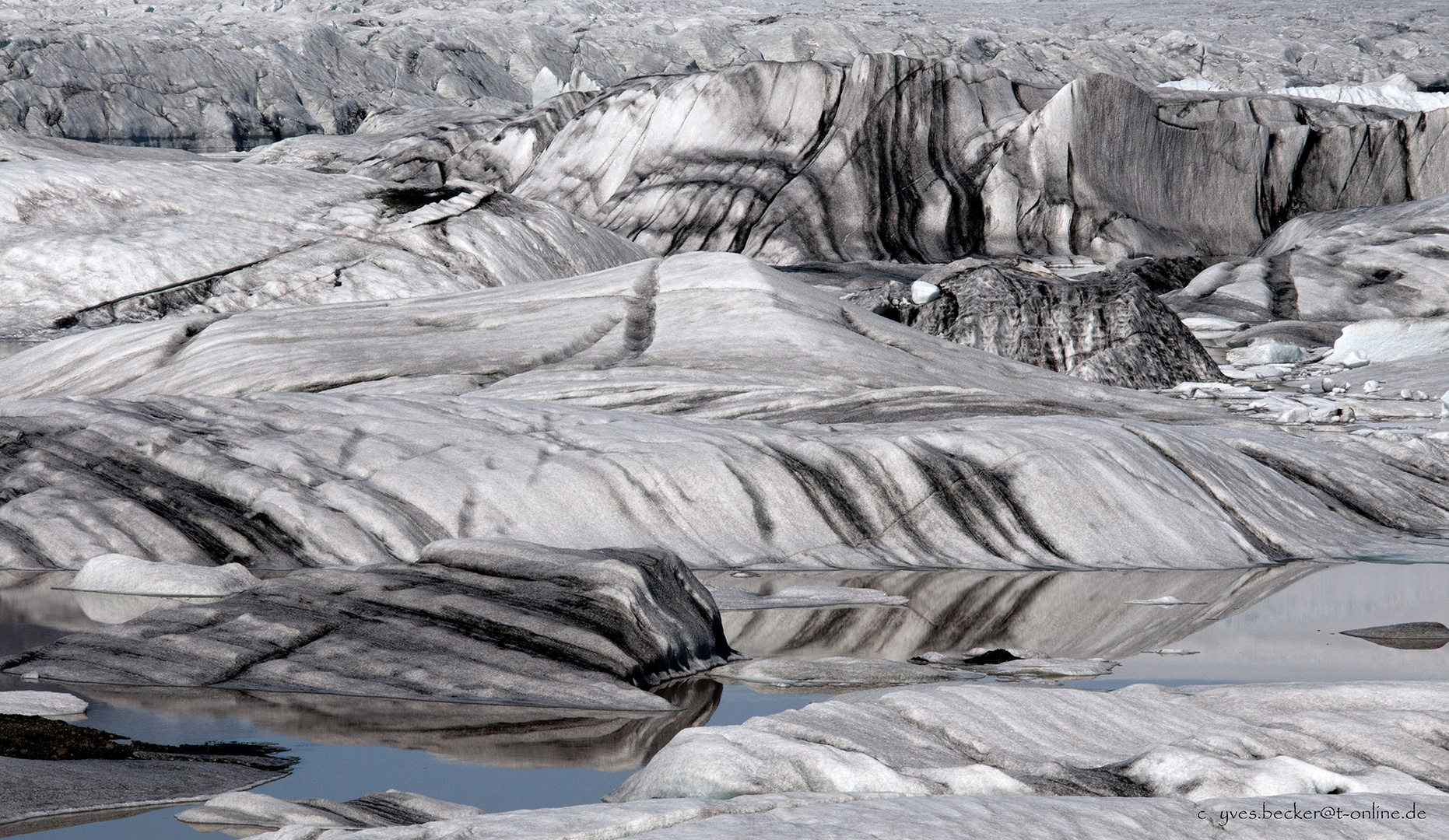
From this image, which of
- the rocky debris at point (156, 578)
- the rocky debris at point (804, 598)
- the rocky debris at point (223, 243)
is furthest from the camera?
the rocky debris at point (223, 243)

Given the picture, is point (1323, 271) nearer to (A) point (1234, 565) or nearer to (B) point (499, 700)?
(A) point (1234, 565)

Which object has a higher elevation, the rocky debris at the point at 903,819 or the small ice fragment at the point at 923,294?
the rocky debris at the point at 903,819

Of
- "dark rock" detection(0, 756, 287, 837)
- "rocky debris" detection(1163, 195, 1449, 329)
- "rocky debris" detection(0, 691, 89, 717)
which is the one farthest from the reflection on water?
"rocky debris" detection(1163, 195, 1449, 329)

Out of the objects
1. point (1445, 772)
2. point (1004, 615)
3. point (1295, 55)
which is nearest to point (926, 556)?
point (1004, 615)

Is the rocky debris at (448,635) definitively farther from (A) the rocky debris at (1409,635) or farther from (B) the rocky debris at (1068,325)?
(B) the rocky debris at (1068,325)

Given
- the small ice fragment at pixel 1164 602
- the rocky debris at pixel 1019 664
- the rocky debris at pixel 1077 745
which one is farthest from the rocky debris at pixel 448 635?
the small ice fragment at pixel 1164 602

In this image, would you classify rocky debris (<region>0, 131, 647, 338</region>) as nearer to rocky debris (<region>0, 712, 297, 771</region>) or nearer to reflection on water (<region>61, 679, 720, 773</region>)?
reflection on water (<region>61, 679, 720, 773</region>)
